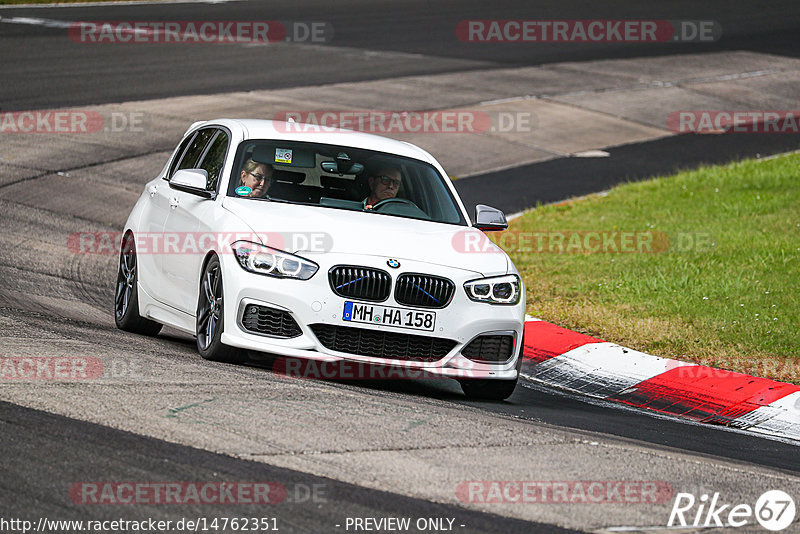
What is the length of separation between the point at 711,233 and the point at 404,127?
7.87 meters

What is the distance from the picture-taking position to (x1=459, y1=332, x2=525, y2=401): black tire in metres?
8.28

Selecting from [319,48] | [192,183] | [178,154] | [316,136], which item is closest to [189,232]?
[192,183]

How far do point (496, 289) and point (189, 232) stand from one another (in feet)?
7.07

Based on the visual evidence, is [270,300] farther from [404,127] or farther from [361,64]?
[361,64]

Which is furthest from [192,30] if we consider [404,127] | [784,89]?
[784,89]

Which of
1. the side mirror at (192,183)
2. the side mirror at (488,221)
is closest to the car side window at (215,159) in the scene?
the side mirror at (192,183)

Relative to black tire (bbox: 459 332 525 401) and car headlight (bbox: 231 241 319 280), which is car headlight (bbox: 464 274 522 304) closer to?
black tire (bbox: 459 332 525 401)

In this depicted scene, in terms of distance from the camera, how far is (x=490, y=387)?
8328 mm

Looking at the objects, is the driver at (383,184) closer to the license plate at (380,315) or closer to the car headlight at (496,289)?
the car headlight at (496,289)

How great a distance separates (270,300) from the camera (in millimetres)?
7609
